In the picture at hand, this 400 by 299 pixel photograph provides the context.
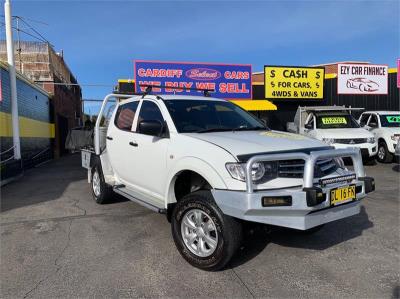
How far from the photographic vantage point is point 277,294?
3520 mm

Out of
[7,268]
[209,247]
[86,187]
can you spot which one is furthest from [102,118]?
→ [209,247]

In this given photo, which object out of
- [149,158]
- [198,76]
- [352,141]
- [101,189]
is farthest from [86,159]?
[198,76]

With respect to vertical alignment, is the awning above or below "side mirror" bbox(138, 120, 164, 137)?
above

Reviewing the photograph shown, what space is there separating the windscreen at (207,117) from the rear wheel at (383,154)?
30.8 ft

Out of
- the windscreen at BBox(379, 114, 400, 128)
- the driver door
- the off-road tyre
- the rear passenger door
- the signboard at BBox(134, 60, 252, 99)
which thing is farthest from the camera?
the signboard at BBox(134, 60, 252, 99)

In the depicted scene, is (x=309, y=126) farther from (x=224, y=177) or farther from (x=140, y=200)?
(x=224, y=177)

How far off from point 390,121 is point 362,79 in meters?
6.80

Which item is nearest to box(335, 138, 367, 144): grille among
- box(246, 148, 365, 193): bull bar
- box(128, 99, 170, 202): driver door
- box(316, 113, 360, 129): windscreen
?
box(316, 113, 360, 129): windscreen

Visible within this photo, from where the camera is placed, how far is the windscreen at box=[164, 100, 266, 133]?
4.89 meters

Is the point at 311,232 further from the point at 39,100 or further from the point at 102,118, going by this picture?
the point at 39,100

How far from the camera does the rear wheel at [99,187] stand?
6.76 metres

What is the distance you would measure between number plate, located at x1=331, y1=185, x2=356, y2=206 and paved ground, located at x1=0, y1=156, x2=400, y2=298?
0.76 meters

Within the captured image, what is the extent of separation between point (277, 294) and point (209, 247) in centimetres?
86

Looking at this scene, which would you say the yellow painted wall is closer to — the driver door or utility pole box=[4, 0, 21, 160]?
utility pole box=[4, 0, 21, 160]
